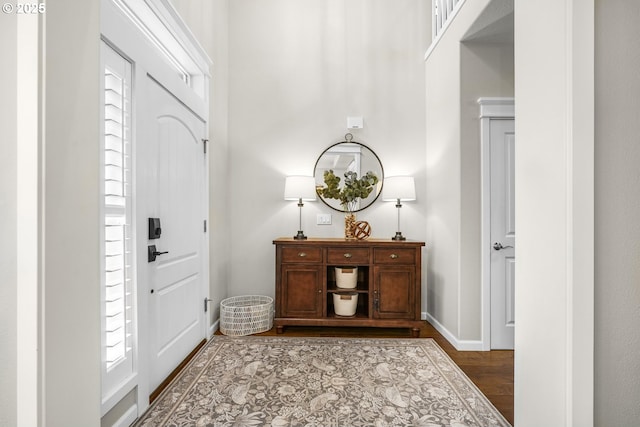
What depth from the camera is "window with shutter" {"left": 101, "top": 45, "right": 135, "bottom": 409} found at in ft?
4.98

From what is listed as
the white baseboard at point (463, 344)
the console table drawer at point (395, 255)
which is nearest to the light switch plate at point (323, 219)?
the console table drawer at point (395, 255)

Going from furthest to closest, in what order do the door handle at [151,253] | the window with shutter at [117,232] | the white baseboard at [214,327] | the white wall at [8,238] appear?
the white baseboard at [214,327], the door handle at [151,253], the window with shutter at [117,232], the white wall at [8,238]

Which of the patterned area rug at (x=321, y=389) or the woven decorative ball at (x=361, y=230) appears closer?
the patterned area rug at (x=321, y=389)

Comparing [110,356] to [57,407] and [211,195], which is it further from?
[211,195]

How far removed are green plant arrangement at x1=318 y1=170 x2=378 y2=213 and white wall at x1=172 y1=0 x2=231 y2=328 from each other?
1.02 meters

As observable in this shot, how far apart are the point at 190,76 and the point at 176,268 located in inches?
64.5

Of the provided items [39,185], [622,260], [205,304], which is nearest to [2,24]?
[39,185]

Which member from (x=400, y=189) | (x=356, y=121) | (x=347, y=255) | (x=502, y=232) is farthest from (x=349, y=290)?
(x=356, y=121)

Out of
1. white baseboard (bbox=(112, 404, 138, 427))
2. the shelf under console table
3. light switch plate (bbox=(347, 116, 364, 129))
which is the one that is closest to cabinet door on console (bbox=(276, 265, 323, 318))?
the shelf under console table

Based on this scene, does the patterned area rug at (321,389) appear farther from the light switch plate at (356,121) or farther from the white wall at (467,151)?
the light switch plate at (356,121)

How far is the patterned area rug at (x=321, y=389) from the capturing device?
1706 millimetres

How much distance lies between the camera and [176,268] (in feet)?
7.42

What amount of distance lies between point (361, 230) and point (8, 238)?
8.51ft

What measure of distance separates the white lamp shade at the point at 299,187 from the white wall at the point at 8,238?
2.43m
